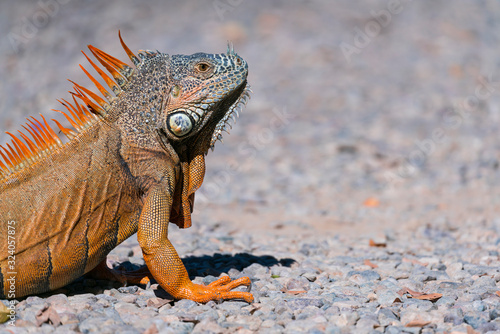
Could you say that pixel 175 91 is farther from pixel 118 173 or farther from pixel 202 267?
pixel 202 267

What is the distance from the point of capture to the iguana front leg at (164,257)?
5.06 meters

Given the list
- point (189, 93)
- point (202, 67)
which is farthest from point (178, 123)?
point (202, 67)

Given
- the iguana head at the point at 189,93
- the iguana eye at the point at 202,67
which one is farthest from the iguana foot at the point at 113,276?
the iguana eye at the point at 202,67

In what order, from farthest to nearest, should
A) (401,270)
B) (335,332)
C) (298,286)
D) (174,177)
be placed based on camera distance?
(401,270)
(298,286)
(174,177)
(335,332)

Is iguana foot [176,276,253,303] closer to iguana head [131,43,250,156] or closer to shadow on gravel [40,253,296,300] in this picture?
shadow on gravel [40,253,296,300]

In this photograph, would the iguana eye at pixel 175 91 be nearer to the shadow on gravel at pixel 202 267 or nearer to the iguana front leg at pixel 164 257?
the iguana front leg at pixel 164 257

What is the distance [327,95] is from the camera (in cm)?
1731

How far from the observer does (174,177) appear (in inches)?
217

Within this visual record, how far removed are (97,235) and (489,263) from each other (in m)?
5.06

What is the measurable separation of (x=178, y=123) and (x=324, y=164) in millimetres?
9038

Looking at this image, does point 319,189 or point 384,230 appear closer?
point 384,230

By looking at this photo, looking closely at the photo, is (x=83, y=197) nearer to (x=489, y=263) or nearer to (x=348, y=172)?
(x=489, y=263)

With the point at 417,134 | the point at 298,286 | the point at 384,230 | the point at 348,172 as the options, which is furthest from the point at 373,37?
the point at 298,286

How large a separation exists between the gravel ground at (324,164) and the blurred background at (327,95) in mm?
65
